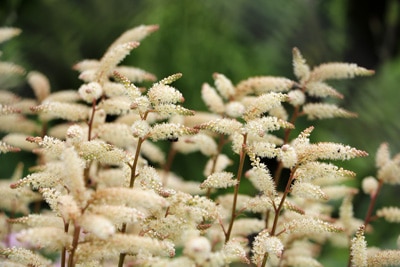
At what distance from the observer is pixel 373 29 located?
5070mm

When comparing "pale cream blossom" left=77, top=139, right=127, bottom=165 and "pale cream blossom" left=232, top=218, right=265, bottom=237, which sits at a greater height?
"pale cream blossom" left=77, top=139, right=127, bottom=165

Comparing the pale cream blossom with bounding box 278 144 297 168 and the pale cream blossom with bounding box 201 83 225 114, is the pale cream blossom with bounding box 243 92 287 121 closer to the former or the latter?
the pale cream blossom with bounding box 278 144 297 168

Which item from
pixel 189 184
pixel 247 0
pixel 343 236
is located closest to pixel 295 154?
pixel 343 236

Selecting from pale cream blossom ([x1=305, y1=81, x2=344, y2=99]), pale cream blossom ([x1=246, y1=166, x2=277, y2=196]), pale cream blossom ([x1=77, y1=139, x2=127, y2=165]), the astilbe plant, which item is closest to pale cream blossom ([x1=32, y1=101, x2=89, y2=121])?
the astilbe plant

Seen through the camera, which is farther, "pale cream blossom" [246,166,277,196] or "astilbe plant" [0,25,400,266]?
"pale cream blossom" [246,166,277,196]

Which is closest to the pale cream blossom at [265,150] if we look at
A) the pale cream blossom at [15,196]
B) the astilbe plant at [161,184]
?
the astilbe plant at [161,184]

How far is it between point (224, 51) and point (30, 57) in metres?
1.46

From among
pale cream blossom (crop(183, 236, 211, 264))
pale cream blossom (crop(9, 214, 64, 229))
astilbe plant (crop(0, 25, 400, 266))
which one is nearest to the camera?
pale cream blossom (crop(183, 236, 211, 264))

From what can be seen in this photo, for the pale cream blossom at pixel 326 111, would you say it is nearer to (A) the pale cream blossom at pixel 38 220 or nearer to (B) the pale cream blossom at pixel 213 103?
(B) the pale cream blossom at pixel 213 103

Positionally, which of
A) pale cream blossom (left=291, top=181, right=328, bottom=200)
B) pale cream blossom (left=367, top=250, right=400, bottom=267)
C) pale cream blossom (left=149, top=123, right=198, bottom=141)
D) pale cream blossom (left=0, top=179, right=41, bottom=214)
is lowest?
pale cream blossom (left=367, top=250, right=400, bottom=267)

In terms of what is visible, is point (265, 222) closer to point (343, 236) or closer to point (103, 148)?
point (343, 236)

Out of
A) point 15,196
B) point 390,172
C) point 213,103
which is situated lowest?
point 15,196

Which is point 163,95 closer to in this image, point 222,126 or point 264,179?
point 222,126

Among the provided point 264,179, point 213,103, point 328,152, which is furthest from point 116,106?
point 328,152
